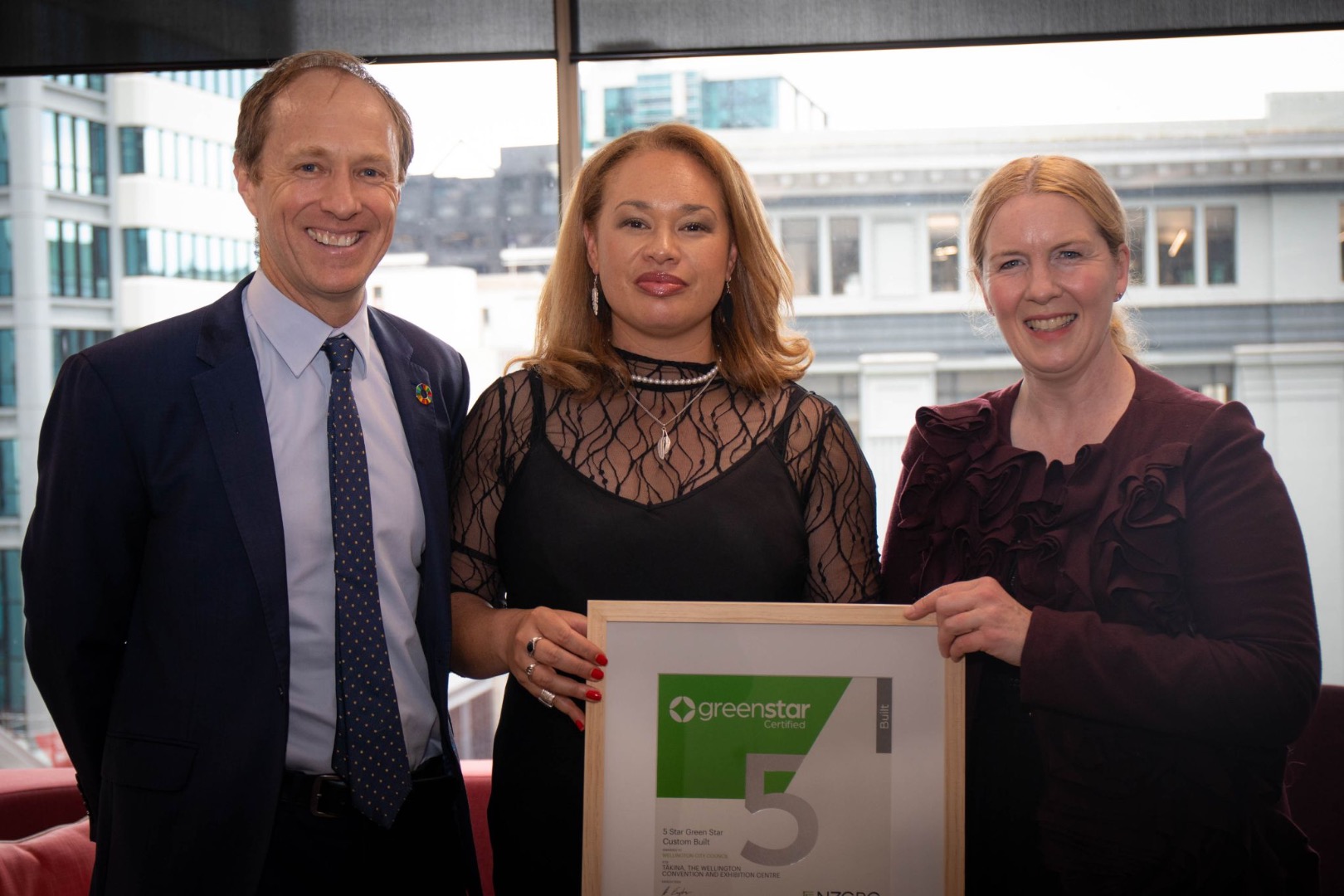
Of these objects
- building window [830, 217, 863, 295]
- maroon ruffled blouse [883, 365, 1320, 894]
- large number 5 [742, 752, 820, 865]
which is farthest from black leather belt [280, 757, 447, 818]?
building window [830, 217, 863, 295]

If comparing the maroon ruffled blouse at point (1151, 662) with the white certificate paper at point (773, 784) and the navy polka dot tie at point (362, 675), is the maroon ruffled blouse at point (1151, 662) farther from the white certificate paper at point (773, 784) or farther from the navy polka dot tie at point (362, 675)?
the navy polka dot tie at point (362, 675)

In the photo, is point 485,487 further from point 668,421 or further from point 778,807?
point 778,807

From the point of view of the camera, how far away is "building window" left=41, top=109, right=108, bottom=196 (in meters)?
4.16

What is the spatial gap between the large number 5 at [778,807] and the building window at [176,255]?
3.25m

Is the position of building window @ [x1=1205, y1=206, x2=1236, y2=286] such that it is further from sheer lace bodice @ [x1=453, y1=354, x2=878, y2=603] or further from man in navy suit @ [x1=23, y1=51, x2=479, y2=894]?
man in navy suit @ [x1=23, y1=51, x2=479, y2=894]

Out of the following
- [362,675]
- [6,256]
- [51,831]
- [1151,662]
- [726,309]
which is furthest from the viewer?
[6,256]

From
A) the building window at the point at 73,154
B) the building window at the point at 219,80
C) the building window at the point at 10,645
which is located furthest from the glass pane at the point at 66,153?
the building window at the point at 10,645

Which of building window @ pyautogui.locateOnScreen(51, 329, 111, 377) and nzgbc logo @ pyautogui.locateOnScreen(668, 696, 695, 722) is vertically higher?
building window @ pyautogui.locateOnScreen(51, 329, 111, 377)

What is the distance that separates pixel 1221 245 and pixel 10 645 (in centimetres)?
487

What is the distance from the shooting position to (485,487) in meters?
2.03

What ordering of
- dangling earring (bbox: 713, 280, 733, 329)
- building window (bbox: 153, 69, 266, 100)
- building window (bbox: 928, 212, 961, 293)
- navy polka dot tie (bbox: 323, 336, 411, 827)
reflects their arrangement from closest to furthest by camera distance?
1. navy polka dot tie (bbox: 323, 336, 411, 827)
2. dangling earring (bbox: 713, 280, 733, 329)
3. building window (bbox: 153, 69, 266, 100)
4. building window (bbox: 928, 212, 961, 293)

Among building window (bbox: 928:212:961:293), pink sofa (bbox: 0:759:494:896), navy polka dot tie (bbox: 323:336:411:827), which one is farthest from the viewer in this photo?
building window (bbox: 928:212:961:293)

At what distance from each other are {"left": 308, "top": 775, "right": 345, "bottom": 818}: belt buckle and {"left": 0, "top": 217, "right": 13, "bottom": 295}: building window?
3180mm

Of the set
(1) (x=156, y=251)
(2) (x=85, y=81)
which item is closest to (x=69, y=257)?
(1) (x=156, y=251)
